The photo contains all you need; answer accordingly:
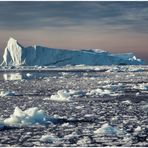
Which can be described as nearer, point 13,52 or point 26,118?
point 26,118

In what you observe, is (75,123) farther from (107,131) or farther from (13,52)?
(13,52)

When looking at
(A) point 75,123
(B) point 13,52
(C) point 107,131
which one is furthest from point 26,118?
(B) point 13,52

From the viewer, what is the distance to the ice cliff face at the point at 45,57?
97.4 metres

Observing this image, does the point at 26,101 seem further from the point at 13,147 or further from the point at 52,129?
the point at 13,147

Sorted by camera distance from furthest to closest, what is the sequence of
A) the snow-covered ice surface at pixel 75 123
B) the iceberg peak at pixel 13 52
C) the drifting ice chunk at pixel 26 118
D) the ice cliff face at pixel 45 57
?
the iceberg peak at pixel 13 52
the ice cliff face at pixel 45 57
the drifting ice chunk at pixel 26 118
the snow-covered ice surface at pixel 75 123

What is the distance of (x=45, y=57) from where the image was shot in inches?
3994

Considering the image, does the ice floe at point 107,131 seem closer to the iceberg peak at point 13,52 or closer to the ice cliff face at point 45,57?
the ice cliff face at point 45,57

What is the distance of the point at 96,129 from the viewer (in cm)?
1633

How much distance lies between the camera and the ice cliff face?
319 feet

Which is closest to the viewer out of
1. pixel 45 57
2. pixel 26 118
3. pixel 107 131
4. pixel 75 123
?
pixel 107 131

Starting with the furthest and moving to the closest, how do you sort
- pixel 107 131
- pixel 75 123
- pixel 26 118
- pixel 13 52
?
pixel 13 52 < pixel 26 118 < pixel 75 123 < pixel 107 131

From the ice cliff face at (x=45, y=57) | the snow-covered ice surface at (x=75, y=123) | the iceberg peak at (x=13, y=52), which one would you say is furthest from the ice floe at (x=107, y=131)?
the iceberg peak at (x=13, y=52)

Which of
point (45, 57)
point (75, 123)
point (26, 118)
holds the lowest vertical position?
point (45, 57)

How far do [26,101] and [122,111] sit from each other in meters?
7.11
